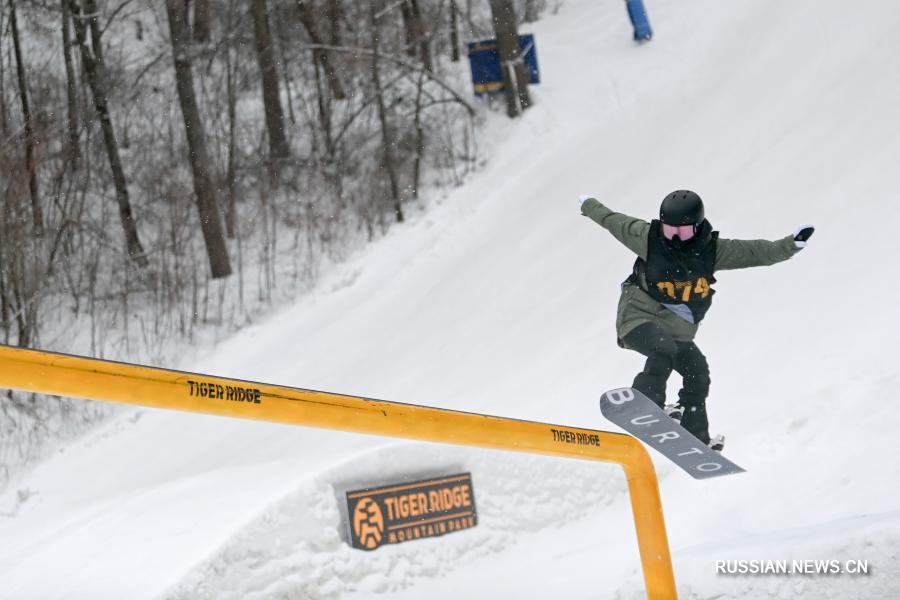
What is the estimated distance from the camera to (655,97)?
15.0m

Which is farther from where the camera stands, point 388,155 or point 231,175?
point 231,175

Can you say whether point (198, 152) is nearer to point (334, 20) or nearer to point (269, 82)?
point (269, 82)

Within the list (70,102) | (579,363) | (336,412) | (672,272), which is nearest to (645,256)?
(672,272)

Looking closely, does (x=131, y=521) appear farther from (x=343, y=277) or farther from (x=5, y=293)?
(x=343, y=277)

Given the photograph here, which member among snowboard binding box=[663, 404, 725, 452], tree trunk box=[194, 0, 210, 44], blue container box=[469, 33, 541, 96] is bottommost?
snowboard binding box=[663, 404, 725, 452]

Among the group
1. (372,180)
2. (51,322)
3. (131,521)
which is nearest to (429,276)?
(372,180)

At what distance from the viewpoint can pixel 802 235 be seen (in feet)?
15.2

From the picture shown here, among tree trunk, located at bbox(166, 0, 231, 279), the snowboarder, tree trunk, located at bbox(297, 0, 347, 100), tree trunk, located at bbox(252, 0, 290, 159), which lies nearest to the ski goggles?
the snowboarder

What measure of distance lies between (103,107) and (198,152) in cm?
146

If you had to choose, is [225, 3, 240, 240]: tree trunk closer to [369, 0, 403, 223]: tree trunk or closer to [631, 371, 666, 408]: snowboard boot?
[369, 0, 403, 223]: tree trunk

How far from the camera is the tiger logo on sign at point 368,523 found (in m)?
5.75

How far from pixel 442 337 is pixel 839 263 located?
4.22m

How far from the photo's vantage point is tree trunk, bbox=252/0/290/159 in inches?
608

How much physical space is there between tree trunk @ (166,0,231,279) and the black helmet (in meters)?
9.84
